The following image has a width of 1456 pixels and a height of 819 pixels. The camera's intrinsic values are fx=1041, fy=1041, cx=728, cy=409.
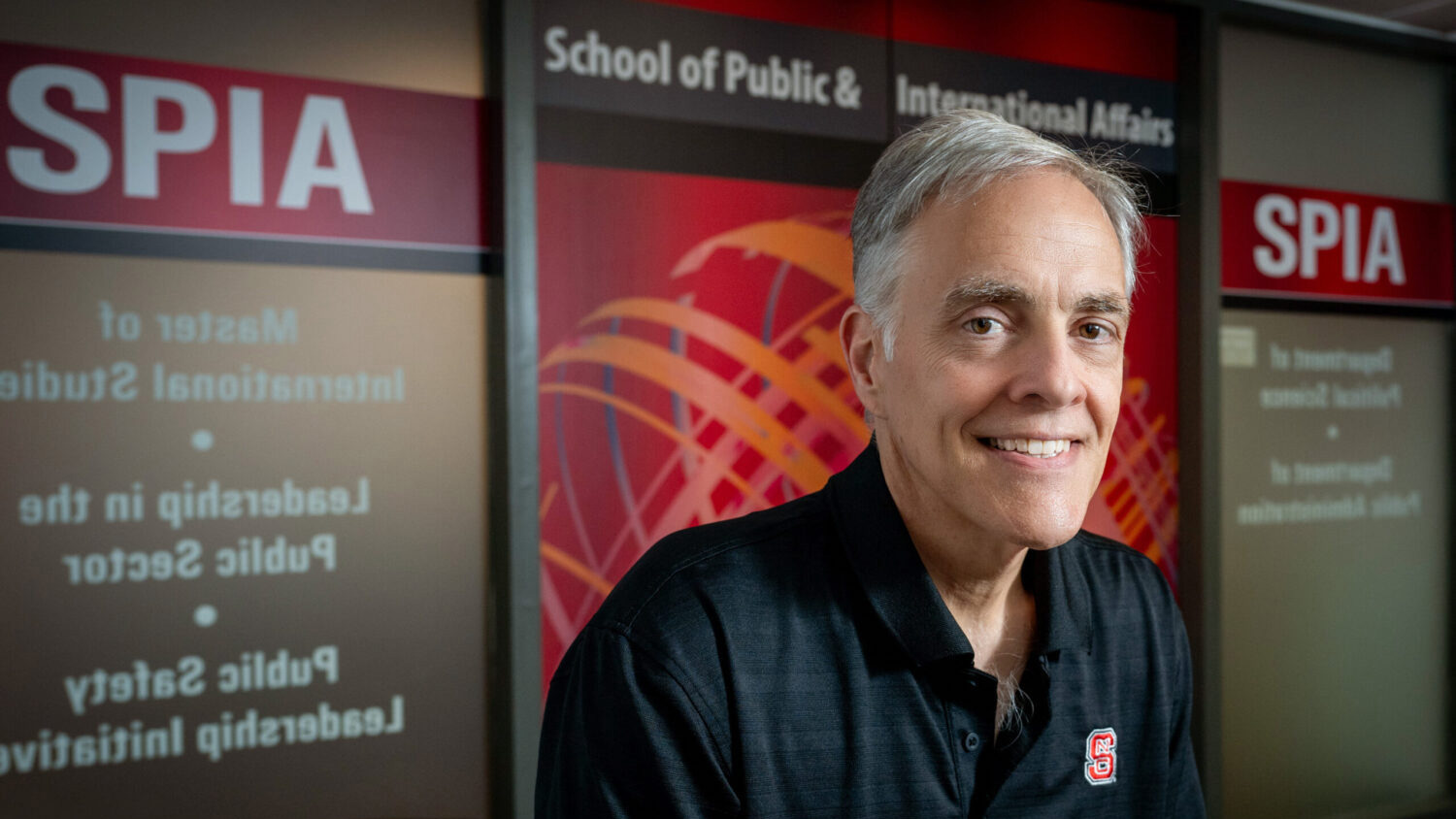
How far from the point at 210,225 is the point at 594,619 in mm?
1462

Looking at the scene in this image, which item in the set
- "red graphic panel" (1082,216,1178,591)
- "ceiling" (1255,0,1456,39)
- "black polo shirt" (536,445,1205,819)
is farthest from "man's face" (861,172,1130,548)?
"ceiling" (1255,0,1456,39)

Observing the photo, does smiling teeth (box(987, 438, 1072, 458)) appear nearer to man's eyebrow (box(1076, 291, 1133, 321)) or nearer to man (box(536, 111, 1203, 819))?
man (box(536, 111, 1203, 819))

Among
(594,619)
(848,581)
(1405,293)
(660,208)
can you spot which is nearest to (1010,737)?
(848,581)

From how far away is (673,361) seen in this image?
2.42 metres

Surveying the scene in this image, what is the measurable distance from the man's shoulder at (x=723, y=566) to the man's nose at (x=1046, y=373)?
0.86 ft

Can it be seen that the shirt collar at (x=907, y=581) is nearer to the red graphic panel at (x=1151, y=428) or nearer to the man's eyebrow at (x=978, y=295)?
the man's eyebrow at (x=978, y=295)

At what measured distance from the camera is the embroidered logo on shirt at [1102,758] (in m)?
1.11

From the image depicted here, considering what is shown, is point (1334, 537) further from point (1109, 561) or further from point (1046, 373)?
point (1046, 373)

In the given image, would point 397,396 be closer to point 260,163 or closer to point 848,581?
point 260,163

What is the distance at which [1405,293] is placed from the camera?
3.62 meters

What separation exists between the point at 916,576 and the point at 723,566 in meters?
0.19

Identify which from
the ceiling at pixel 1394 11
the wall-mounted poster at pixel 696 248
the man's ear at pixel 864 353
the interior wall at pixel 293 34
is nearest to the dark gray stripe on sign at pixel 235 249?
the wall-mounted poster at pixel 696 248

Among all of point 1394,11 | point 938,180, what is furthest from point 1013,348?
point 1394,11

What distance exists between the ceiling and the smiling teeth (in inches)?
116
